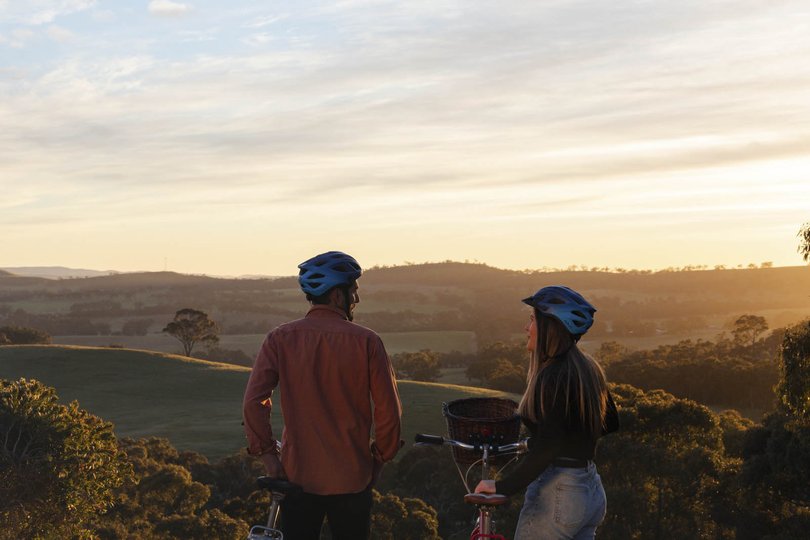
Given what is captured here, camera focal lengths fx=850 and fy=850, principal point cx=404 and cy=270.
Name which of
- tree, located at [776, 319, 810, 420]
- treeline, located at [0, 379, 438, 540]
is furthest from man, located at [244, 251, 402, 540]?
treeline, located at [0, 379, 438, 540]

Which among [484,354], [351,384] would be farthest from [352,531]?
[484,354]

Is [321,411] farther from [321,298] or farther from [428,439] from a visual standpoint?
[428,439]

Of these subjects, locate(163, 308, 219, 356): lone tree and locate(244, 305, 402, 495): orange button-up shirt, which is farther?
locate(163, 308, 219, 356): lone tree

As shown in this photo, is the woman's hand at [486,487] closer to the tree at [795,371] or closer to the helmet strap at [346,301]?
the helmet strap at [346,301]

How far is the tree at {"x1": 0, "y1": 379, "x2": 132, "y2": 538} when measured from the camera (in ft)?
106

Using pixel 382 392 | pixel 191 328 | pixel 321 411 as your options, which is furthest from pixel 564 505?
pixel 191 328

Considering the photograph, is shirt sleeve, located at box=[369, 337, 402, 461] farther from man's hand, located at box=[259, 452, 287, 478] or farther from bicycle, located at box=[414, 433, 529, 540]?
man's hand, located at box=[259, 452, 287, 478]

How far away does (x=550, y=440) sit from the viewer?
507 cm

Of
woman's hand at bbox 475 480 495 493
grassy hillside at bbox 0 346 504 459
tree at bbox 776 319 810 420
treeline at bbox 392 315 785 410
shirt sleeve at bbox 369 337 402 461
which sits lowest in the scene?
grassy hillside at bbox 0 346 504 459

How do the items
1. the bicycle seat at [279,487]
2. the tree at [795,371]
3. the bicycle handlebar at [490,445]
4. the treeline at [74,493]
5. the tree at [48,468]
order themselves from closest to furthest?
the bicycle handlebar at [490,445]
the bicycle seat at [279,487]
the tree at [795,371]
the treeline at [74,493]
the tree at [48,468]

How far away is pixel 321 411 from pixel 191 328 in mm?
123718

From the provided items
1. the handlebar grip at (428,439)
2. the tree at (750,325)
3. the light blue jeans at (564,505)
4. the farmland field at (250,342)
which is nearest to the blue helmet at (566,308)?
the light blue jeans at (564,505)

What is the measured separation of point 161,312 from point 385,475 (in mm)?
146100

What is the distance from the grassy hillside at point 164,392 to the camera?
65562mm
